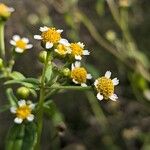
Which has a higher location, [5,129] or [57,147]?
[5,129]

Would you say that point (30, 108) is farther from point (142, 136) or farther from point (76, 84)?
point (142, 136)

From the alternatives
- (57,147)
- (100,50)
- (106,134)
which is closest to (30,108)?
(57,147)

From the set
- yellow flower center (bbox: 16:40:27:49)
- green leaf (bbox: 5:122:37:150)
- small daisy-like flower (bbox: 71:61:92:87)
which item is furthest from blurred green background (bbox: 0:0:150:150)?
green leaf (bbox: 5:122:37:150)

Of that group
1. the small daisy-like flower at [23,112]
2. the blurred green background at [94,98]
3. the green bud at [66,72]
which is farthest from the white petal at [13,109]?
the blurred green background at [94,98]

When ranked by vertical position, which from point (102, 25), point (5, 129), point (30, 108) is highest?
point (102, 25)

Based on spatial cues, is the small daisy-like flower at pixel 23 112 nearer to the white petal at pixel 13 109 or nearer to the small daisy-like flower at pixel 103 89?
the white petal at pixel 13 109

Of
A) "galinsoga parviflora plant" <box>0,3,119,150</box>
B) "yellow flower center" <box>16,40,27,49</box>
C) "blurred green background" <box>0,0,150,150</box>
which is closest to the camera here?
"galinsoga parviflora plant" <box>0,3,119,150</box>

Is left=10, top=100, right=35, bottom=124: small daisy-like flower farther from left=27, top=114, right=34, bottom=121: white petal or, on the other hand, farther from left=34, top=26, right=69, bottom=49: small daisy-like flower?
left=34, top=26, right=69, bottom=49: small daisy-like flower
